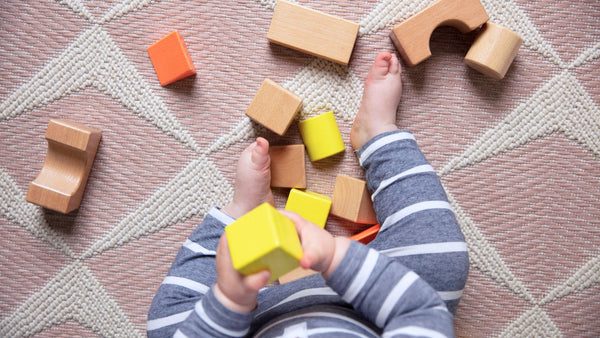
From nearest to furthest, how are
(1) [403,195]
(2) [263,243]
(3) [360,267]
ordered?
1. (2) [263,243]
2. (3) [360,267]
3. (1) [403,195]

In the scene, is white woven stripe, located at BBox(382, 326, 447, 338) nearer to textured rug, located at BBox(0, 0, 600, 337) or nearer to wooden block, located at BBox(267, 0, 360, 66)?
textured rug, located at BBox(0, 0, 600, 337)

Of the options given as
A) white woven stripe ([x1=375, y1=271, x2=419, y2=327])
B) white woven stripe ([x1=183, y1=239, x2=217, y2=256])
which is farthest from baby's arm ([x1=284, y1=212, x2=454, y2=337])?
white woven stripe ([x1=183, y1=239, x2=217, y2=256])

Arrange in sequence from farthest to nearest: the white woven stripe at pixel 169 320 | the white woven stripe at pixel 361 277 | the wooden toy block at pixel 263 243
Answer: the white woven stripe at pixel 169 320
the white woven stripe at pixel 361 277
the wooden toy block at pixel 263 243

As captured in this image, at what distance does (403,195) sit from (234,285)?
31 centimetres

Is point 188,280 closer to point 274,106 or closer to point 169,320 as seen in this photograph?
point 169,320

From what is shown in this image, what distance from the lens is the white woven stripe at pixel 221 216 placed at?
2.54 ft

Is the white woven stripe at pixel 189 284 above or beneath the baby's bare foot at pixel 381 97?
beneath

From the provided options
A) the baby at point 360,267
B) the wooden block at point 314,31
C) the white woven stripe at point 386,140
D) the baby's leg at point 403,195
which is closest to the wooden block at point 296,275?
the baby at point 360,267

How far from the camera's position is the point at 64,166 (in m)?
0.80

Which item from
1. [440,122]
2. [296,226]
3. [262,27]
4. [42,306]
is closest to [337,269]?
[296,226]

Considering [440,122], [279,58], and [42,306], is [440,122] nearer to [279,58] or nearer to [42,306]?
[279,58]

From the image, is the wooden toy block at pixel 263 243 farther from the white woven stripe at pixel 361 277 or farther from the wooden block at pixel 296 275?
the wooden block at pixel 296 275

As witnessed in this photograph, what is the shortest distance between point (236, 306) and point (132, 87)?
47 centimetres

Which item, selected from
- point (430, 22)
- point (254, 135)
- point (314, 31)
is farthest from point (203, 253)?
point (430, 22)
